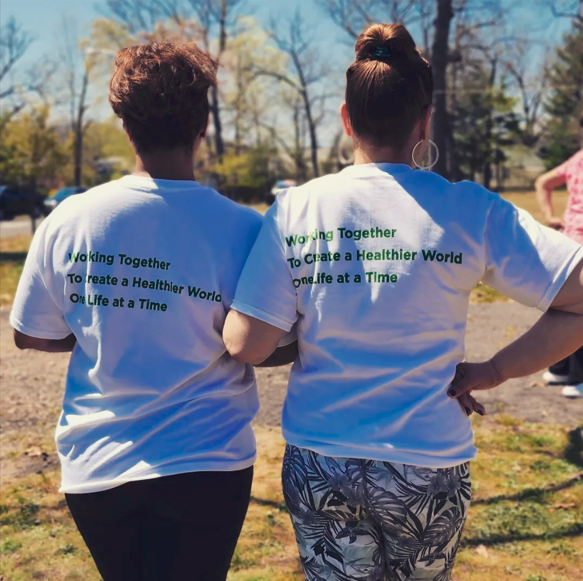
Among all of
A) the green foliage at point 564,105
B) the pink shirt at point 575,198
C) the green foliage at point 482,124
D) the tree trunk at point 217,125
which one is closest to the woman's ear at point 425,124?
the pink shirt at point 575,198

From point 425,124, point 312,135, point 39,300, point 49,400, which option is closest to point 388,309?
point 425,124

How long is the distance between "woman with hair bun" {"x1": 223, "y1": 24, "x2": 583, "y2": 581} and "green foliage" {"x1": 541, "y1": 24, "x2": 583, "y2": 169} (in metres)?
43.1

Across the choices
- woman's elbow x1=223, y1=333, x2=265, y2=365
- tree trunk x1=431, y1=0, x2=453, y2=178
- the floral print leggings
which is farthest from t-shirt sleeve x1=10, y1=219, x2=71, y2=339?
tree trunk x1=431, y1=0, x2=453, y2=178

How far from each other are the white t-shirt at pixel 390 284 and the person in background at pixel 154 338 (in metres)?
0.18

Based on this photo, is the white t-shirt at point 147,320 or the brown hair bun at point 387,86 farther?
the white t-shirt at point 147,320

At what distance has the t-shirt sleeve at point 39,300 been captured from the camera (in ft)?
6.32

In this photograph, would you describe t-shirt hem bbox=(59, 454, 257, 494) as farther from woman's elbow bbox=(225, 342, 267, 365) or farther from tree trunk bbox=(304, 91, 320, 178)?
tree trunk bbox=(304, 91, 320, 178)

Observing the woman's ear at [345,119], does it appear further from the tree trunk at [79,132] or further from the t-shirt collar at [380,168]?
the tree trunk at [79,132]

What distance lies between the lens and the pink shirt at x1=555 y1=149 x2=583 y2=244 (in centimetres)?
464

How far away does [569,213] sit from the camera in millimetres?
4766

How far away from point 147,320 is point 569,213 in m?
3.73

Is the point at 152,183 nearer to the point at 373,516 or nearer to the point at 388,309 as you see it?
the point at 388,309

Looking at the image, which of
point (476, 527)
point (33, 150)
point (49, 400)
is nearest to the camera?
point (476, 527)

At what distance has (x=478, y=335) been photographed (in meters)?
7.84
